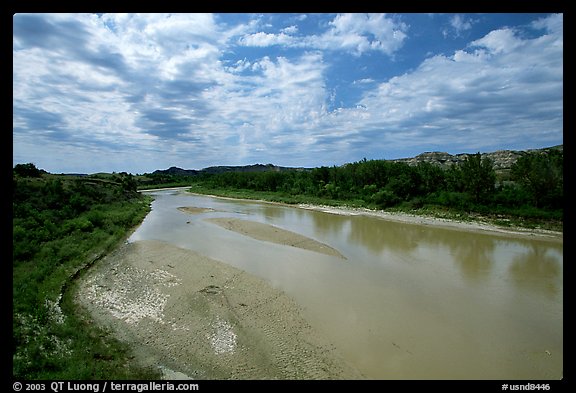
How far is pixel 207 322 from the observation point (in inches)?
357

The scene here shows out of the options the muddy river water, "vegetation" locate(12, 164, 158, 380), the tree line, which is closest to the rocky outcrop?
the tree line

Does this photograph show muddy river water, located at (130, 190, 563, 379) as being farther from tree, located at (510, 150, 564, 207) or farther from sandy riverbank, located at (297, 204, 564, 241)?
tree, located at (510, 150, 564, 207)

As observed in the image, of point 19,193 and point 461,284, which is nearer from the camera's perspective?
point 461,284

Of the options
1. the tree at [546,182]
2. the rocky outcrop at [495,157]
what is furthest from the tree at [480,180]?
the rocky outcrop at [495,157]

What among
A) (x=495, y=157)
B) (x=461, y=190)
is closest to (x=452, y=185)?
(x=461, y=190)

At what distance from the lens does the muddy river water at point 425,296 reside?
25.1 feet

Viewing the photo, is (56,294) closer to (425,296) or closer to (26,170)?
(425,296)

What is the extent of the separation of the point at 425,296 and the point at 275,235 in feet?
41.2

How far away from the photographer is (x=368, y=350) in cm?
788

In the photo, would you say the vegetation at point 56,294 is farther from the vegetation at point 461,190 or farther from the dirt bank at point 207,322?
the vegetation at point 461,190
